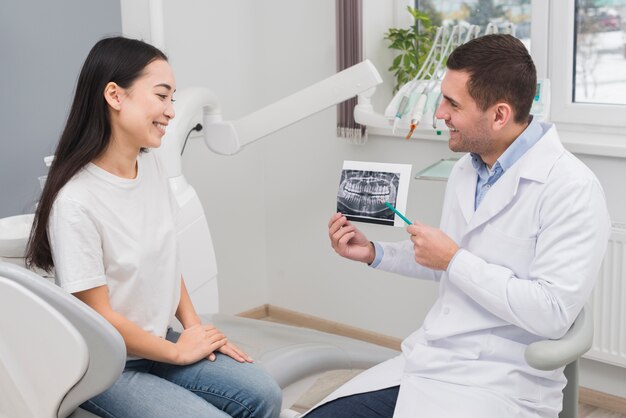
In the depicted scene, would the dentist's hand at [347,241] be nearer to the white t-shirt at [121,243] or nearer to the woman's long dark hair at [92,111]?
the white t-shirt at [121,243]

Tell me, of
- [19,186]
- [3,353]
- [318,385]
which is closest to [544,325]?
[3,353]

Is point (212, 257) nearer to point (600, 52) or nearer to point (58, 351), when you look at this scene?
point (58, 351)

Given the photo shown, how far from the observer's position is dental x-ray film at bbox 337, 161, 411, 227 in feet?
5.69

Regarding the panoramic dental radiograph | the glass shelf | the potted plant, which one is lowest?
the glass shelf

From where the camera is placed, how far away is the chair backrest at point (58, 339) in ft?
4.83

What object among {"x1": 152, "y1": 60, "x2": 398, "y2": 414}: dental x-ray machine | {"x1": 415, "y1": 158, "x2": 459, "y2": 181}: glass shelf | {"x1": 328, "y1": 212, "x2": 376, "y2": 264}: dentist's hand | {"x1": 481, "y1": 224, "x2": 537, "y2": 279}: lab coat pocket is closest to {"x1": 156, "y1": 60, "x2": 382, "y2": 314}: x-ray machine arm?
{"x1": 152, "y1": 60, "x2": 398, "y2": 414}: dental x-ray machine

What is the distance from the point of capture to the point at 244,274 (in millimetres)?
3549

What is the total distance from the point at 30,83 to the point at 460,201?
163 cm

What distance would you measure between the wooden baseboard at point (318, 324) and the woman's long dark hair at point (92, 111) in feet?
5.78

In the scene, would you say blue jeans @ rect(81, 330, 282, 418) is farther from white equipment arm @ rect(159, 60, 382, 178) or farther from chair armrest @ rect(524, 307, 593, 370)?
white equipment arm @ rect(159, 60, 382, 178)

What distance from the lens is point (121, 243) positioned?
5.61 feet

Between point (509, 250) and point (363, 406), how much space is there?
0.43 metres

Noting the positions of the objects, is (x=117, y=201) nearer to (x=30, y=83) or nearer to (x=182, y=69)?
(x=30, y=83)

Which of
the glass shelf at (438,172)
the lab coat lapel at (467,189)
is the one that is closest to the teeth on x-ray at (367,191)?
the lab coat lapel at (467,189)
